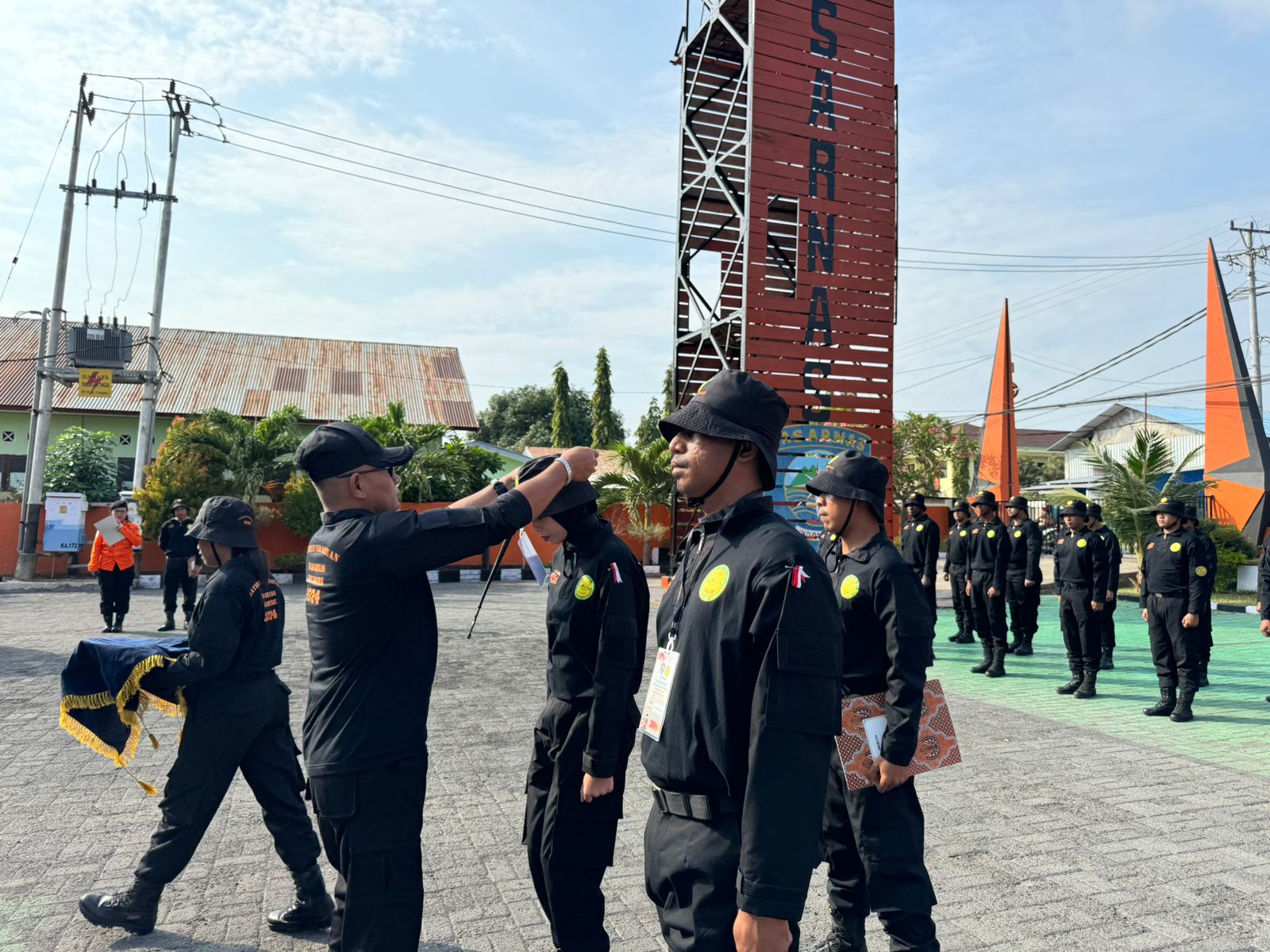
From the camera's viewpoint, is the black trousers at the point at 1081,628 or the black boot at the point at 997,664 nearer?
the black trousers at the point at 1081,628

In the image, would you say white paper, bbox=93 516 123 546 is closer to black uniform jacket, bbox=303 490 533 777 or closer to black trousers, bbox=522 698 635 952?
black uniform jacket, bbox=303 490 533 777

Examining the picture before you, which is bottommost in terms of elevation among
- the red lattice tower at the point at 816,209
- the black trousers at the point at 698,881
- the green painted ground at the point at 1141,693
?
the green painted ground at the point at 1141,693

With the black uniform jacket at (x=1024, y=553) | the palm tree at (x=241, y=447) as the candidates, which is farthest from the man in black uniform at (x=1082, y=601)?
the palm tree at (x=241, y=447)

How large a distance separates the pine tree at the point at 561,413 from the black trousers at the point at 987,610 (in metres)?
42.3

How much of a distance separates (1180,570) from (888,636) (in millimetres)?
6258

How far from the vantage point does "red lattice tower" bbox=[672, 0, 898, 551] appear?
14.7 m

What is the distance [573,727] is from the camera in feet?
10.6

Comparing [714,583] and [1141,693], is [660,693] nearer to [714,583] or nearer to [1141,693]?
[714,583]

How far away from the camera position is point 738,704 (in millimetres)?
1934

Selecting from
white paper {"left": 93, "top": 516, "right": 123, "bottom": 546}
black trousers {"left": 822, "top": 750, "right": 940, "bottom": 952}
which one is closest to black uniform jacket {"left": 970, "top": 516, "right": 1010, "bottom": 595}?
black trousers {"left": 822, "top": 750, "right": 940, "bottom": 952}

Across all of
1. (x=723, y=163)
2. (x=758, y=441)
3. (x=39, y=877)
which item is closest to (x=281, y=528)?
(x=723, y=163)

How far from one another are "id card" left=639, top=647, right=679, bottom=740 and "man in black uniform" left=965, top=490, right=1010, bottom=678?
883 cm

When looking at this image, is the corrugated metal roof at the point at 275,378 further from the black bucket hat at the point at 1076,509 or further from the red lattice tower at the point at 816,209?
the black bucket hat at the point at 1076,509

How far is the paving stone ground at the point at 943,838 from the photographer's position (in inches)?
141
